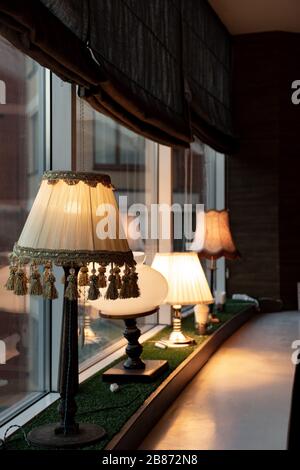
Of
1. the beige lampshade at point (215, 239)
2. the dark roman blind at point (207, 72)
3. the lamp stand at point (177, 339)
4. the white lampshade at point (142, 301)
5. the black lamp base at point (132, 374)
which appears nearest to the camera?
the white lampshade at point (142, 301)

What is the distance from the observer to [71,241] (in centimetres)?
160

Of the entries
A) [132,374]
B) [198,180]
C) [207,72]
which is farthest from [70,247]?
[198,180]

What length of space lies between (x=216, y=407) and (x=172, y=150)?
1864mm

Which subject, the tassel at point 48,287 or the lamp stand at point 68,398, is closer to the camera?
the tassel at point 48,287

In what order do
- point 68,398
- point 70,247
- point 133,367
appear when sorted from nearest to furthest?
1. point 70,247
2. point 68,398
3. point 133,367

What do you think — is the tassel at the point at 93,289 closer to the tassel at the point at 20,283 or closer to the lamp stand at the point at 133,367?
the tassel at the point at 20,283

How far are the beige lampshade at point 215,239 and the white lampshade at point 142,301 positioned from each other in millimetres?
1555

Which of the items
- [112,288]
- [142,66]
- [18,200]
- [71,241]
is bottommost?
[112,288]

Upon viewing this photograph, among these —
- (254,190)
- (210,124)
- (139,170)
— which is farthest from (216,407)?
(254,190)

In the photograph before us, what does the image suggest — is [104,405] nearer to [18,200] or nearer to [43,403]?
[43,403]

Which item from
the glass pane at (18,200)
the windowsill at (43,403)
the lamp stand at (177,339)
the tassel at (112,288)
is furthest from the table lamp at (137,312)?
the tassel at (112,288)

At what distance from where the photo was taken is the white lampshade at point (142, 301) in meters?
2.31

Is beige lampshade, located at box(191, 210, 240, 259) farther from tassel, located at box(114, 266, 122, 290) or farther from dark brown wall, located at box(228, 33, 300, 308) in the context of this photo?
tassel, located at box(114, 266, 122, 290)

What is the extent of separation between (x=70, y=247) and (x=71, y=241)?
0.05ft
